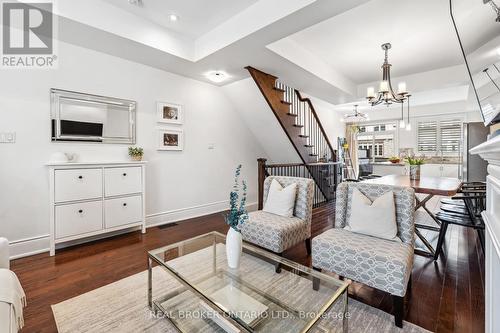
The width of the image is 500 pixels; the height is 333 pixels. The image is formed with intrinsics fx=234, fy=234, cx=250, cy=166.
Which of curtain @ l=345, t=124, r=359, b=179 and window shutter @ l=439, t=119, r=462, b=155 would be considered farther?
curtain @ l=345, t=124, r=359, b=179

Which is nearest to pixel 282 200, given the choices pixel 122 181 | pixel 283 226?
pixel 283 226

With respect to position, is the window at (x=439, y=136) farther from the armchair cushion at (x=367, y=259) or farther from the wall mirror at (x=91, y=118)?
the wall mirror at (x=91, y=118)

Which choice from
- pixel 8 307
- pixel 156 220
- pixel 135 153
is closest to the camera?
pixel 8 307

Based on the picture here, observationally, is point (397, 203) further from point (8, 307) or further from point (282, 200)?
point (8, 307)

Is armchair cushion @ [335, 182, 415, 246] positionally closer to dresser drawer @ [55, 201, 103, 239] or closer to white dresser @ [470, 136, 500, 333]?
white dresser @ [470, 136, 500, 333]

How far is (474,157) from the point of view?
501cm

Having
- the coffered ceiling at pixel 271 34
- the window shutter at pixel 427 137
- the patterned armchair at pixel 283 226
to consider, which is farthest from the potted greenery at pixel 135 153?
the window shutter at pixel 427 137

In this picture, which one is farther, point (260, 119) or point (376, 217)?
point (260, 119)

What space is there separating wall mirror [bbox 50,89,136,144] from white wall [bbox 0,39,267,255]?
0.27 feet

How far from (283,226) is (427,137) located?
7321 millimetres

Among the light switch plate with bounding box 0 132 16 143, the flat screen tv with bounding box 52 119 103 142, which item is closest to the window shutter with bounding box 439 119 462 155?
the flat screen tv with bounding box 52 119 103 142

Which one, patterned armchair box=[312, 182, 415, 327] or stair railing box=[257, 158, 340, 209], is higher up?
stair railing box=[257, 158, 340, 209]

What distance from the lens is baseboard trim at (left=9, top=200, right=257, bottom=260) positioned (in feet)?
8.54

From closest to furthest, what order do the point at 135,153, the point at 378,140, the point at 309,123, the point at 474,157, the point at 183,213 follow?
the point at 135,153, the point at 183,213, the point at 474,157, the point at 309,123, the point at 378,140
